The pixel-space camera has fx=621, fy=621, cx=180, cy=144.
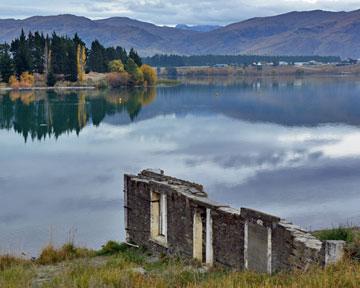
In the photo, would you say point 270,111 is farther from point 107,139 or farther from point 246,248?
point 246,248

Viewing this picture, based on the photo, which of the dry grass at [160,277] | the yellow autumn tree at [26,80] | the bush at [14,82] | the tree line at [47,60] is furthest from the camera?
the yellow autumn tree at [26,80]

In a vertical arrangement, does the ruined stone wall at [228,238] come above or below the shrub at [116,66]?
below

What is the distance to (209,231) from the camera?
1633 cm

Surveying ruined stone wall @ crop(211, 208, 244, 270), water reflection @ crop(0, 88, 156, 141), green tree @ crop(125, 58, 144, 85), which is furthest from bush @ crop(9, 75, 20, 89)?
ruined stone wall @ crop(211, 208, 244, 270)

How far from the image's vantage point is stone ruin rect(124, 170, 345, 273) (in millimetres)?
13297

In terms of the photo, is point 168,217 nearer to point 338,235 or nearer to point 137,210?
point 137,210

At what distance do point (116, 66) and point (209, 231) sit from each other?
11274cm

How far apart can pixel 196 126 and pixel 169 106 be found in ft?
77.9

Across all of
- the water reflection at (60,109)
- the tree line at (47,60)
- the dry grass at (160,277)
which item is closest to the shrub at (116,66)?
the tree line at (47,60)

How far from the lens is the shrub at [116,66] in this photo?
414ft

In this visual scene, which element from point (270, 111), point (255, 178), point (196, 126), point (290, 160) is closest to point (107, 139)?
point (196, 126)

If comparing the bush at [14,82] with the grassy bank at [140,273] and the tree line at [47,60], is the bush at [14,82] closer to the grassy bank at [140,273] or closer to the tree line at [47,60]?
the tree line at [47,60]

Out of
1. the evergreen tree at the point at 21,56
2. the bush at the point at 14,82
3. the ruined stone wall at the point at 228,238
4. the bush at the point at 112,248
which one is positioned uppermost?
the evergreen tree at the point at 21,56

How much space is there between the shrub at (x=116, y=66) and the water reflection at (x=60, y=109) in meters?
11.4
